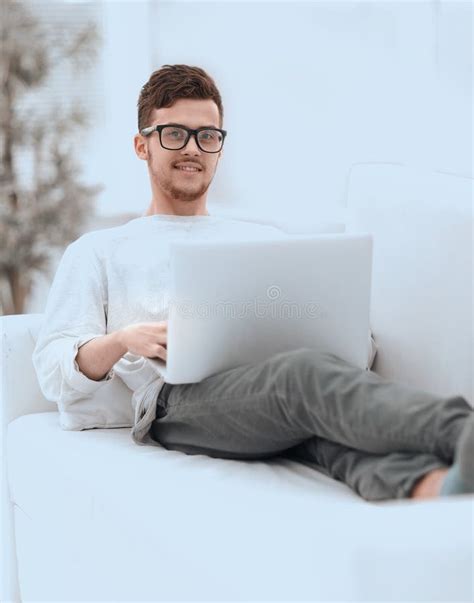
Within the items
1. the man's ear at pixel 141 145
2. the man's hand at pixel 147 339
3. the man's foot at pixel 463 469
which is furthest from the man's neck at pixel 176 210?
the man's foot at pixel 463 469

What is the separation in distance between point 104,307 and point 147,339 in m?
0.35

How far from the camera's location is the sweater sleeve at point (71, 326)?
78.4 inches

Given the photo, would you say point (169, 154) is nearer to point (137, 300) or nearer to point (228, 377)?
point (137, 300)

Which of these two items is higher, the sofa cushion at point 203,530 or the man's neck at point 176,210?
the man's neck at point 176,210

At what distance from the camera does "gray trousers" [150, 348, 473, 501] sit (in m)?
1.43

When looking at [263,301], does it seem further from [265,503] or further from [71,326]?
[71,326]

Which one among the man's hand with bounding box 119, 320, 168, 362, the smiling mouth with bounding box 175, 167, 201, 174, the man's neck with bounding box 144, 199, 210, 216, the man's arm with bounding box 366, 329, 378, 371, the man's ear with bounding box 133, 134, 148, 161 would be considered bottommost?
the man's arm with bounding box 366, 329, 378, 371

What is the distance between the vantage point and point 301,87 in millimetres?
3891

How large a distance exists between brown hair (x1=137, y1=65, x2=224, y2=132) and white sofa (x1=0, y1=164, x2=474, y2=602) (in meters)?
0.40

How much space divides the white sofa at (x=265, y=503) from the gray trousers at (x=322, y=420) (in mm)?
39

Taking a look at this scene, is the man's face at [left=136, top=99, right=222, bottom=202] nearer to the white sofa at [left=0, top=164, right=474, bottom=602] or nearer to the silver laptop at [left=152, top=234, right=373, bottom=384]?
the white sofa at [left=0, top=164, right=474, bottom=602]

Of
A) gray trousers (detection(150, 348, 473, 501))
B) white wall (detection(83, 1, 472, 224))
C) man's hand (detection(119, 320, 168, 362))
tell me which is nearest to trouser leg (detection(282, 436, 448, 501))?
gray trousers (detection(150, 348, 473, 501))

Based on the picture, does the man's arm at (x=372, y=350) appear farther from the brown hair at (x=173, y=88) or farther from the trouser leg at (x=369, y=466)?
the brown hair at (x=173, y=88)


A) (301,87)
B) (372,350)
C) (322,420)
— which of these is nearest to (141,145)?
(372,350)
